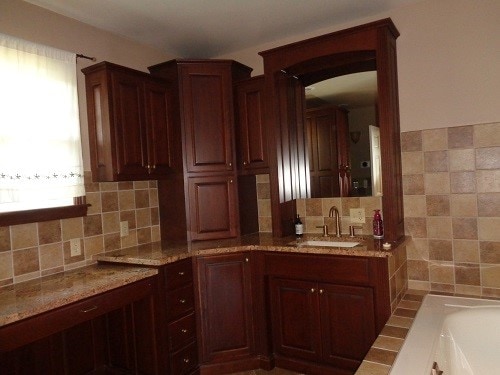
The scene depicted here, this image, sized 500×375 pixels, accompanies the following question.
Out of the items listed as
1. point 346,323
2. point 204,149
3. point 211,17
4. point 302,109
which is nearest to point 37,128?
point 204,149

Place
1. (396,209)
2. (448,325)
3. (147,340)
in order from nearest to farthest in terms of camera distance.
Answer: (448,325) → (147,340) → (396,209)

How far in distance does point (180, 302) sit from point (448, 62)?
7.87ft

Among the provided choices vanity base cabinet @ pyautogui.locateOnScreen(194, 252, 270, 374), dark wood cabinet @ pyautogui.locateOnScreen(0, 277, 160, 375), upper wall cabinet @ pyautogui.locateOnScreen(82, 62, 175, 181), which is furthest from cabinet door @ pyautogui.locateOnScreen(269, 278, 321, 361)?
upper wall cabinet @ pyautogui.locateOnScreen(82, 62, 175, 181)

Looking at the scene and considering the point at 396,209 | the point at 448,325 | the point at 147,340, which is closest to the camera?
the point at 448,325

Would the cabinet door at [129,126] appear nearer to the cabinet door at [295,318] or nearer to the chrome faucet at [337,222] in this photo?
the cabinet door at [295,318]

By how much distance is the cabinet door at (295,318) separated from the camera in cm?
236

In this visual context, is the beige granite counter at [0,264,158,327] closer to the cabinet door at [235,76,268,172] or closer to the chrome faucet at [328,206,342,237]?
the cabinet door at [235,76,268,172]

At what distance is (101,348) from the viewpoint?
2.48m

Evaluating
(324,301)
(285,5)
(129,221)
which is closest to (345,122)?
(285,5)

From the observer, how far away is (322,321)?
233 centimetres

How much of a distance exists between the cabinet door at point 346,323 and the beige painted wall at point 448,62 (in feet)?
4.06

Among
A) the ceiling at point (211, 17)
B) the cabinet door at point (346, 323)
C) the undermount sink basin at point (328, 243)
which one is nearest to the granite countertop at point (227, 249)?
the undermount sink basin at point (328, 243)

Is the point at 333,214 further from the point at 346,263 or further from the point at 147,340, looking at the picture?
the point at 147,340

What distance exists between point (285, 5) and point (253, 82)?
1.99 ft
